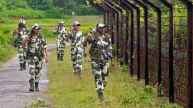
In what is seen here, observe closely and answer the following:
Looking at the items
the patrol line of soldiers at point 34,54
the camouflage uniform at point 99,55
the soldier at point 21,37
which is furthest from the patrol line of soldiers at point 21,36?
the camouflage uniform at point 99,55

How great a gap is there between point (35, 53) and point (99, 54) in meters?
3.33

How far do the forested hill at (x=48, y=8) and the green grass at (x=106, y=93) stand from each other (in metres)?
54.0

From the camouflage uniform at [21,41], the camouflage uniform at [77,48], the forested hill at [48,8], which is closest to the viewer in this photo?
the camouflage uniform at [77,48]

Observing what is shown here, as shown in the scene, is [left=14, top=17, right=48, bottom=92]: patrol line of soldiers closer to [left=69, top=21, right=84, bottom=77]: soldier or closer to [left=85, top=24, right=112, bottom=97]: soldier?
[left=85, top=24, right=112, bottom=97]: soldier

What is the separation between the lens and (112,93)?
707 inches

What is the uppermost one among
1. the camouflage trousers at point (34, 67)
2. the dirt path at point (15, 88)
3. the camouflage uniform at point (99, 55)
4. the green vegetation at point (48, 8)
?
the camouflage uniform at point (99, 55)

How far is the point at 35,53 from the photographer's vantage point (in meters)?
19.7

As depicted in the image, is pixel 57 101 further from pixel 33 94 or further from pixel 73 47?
pixel 73 47

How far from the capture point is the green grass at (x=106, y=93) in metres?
15.7

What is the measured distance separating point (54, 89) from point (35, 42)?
1440 mm

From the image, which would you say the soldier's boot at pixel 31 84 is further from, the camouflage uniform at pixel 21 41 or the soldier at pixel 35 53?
the camouflage uniform at pixel 21 41

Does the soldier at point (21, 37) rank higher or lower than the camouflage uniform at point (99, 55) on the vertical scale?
lower

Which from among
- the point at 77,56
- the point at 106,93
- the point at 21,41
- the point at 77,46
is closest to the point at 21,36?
the point at 21,41

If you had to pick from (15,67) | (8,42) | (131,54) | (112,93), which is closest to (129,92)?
(112,93)
